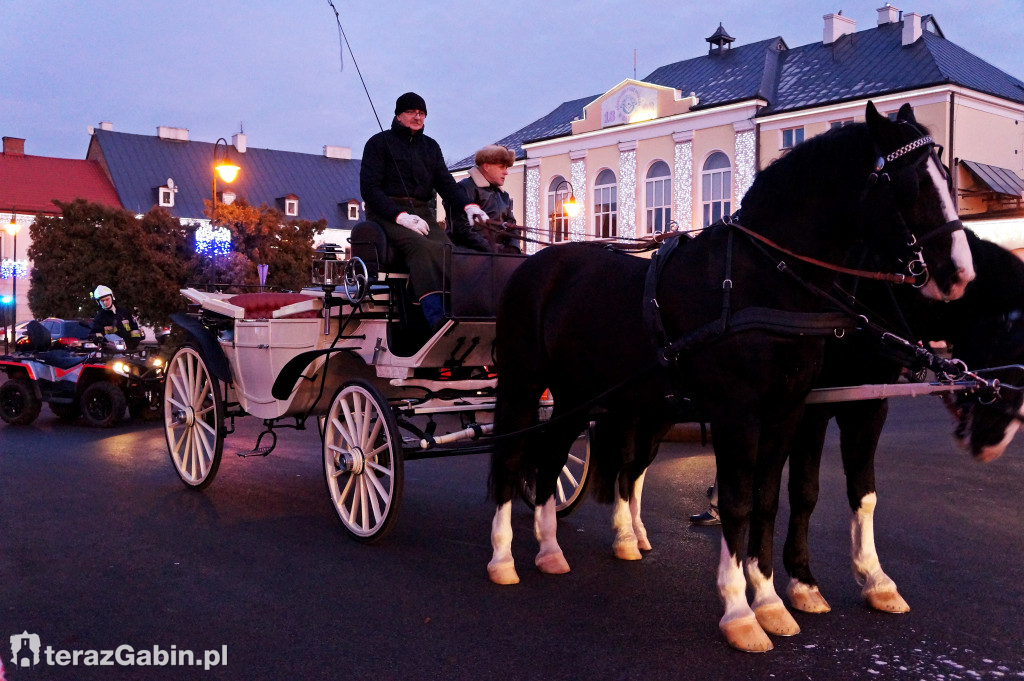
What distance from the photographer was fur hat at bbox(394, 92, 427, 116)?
7035mm

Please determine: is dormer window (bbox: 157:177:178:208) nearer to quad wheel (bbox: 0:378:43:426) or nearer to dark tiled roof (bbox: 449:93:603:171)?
dark tiled roof (bbox: 449:93:603:171)

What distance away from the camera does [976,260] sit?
4.85 m

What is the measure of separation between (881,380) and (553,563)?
78.1 inches

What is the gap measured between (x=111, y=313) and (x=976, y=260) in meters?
12.3

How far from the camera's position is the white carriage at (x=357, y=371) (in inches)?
250

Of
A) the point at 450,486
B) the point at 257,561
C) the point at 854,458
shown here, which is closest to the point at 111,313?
the point at 450,486

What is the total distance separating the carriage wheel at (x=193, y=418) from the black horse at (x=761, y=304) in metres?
3.77

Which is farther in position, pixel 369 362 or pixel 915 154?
pixel 369 362

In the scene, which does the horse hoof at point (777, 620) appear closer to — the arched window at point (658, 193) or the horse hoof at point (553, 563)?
the horse hoof at point (553, 563)

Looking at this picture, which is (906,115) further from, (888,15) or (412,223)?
(888,15)

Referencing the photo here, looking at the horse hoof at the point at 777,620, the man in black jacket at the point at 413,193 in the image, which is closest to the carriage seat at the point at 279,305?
the man in black jacket at the point at 413,193

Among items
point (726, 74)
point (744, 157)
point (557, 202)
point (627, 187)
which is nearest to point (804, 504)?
point (744, 157)

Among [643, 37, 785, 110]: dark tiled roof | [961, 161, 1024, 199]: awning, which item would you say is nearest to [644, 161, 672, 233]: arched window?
[643, 37, 785, 110]: dark tiled roof

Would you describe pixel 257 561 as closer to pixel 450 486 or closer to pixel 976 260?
pixel 450 486
